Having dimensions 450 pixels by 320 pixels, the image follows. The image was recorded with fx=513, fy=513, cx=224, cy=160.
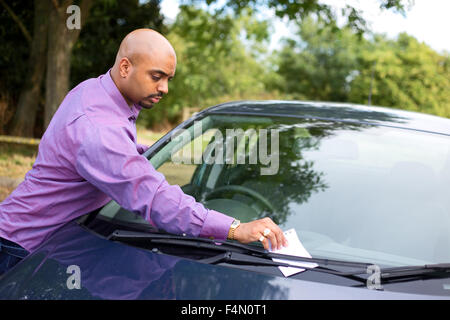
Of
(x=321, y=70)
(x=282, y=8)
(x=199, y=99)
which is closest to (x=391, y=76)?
(x=321, y=70)

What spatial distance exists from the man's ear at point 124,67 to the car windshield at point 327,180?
626mm

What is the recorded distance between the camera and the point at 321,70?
3297cm

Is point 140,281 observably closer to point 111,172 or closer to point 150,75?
point 111,172

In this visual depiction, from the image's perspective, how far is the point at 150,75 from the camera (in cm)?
179

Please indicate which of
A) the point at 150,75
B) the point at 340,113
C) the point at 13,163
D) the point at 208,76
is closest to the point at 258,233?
the point at 150,75

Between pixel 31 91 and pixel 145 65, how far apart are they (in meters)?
9.60

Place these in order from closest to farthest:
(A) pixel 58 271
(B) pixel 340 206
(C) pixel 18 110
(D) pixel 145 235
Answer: (A) pixel 58 271
(D) pixel 145 235
(B) pixel 340 206
(C) pixel 18 110

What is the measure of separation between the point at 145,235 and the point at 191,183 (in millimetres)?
910

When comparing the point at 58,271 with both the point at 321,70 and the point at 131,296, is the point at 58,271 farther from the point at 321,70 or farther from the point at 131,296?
the point at 321,70

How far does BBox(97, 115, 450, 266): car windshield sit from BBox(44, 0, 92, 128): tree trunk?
5870mm

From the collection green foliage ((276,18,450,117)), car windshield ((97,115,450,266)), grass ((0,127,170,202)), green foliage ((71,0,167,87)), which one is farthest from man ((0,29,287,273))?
green foliage ((276,18,450,117))

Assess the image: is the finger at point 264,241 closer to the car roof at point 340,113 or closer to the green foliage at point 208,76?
the car roof at point 340,113

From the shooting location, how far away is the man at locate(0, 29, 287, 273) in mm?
1688
